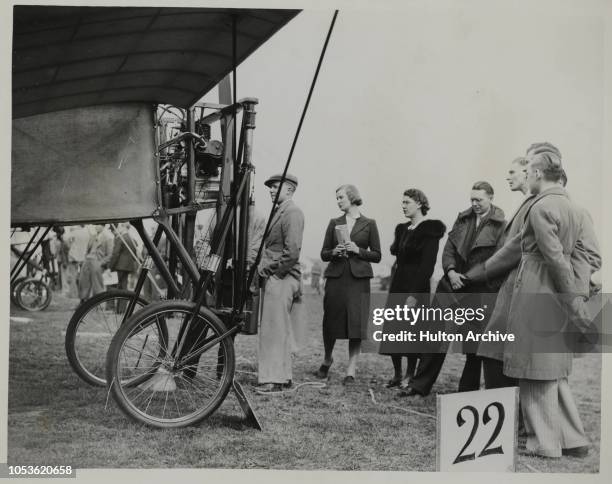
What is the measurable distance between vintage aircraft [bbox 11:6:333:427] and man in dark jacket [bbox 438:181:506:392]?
3.48ft

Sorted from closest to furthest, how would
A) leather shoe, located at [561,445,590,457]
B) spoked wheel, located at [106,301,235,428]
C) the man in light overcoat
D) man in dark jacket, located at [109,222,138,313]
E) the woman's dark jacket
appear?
spoked wheel, located at [106,301,235,428]
the man in light overcoat
leather shoe, located at [561,445,590,457]
the woman's dark jacket
man in dark jacket, located at [109,222,138,313]

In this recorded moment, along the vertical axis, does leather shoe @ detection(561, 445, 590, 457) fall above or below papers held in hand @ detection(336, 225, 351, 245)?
below

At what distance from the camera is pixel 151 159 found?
3.64 metres

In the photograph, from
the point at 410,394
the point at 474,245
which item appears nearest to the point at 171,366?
the point at 410,394

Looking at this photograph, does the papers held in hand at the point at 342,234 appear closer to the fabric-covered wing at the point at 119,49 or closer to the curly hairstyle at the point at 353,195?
the curly hairstyle at the point at 353,195

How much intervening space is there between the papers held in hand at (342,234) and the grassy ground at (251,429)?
63 centimetres

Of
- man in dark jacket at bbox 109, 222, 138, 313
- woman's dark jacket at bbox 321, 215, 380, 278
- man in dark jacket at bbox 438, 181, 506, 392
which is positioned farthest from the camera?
man in dark jacket at bbox 109, 222, 138, 313

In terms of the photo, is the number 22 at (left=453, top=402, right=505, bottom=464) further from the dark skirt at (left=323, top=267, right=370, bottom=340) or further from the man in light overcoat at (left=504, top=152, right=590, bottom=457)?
the dark skirt at (left=323, top=267, right=370, bottom=340)

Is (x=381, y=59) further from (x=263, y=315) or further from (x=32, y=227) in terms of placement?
(x=32, y=227)

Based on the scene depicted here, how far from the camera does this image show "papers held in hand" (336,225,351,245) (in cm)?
387

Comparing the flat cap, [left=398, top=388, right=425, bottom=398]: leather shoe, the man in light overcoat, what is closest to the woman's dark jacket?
the flat cap

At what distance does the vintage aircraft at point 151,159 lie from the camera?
3.34 meters

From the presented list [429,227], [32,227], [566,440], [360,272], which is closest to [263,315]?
[360,272]

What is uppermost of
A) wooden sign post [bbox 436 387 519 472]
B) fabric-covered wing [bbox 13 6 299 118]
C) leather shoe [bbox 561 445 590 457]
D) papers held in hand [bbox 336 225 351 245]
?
fabric-covered wing [bbox 13 6 299 118]
